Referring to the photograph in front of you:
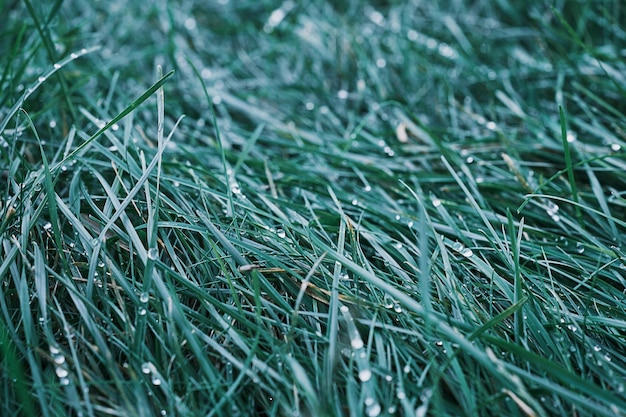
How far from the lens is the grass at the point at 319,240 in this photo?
0.72 meters

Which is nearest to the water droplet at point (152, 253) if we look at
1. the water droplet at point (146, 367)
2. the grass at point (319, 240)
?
the grass at point (319, 240)

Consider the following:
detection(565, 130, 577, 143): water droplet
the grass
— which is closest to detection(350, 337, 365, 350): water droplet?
the grass

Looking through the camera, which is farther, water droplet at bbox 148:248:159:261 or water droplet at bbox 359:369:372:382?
water droplet at bbox 148:248:159:261

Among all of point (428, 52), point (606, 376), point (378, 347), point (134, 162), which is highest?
point (134, 162)

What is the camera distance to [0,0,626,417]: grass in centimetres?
72

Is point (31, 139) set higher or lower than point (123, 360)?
higher

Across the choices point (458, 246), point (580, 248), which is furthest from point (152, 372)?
point (580, 248)

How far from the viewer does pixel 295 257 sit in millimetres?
879

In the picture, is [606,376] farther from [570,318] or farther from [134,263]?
[134,263]

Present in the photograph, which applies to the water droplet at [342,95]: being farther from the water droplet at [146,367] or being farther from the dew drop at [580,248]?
the water droplet at [146,367]

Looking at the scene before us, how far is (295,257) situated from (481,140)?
0.51 metres

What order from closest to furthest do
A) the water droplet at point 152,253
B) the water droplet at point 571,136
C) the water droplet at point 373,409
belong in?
the water droplet at point 373,409, the water droplet at point 152,253, the water droplet at point 571,136

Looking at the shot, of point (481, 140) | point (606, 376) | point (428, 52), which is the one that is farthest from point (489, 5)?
point (606, 376)

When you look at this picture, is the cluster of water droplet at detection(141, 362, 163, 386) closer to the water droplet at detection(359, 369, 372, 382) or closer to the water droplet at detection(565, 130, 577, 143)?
the water droplet at detection(359, 369, 372, 382)
